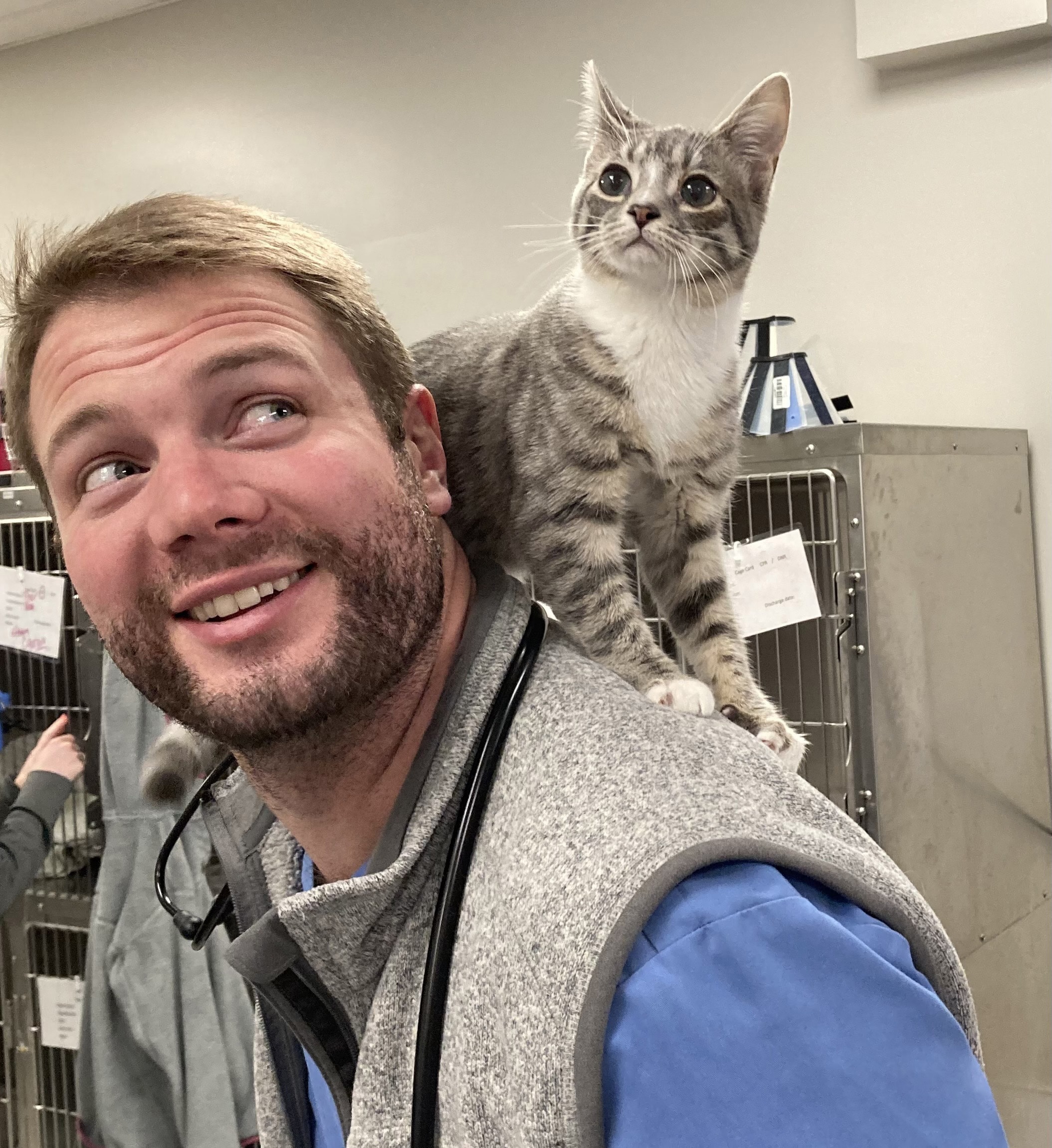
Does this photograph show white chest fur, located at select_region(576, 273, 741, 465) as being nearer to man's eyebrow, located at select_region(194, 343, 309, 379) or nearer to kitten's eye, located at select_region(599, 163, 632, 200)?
kitten's eye, located at select_region(599, 163, 632, 200)

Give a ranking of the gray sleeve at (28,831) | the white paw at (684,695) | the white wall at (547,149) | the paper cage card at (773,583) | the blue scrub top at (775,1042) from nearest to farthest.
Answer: the blue scrub top at (775,1042) → the white paw at (684,695) → the paper cage card at (773,583) → the gray sleeve at (28,831) → the white wall at (547,149)

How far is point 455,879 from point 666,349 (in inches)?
26.8

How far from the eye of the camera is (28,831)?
1.99 metres

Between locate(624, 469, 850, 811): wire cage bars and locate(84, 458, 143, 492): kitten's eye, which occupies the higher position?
locate(84, 458, 143, 492): kitten's eye

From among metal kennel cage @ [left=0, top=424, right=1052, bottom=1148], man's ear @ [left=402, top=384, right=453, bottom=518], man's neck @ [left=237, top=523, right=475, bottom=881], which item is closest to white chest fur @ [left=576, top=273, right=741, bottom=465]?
man's ear @ [left=402, top=384, right=453, bottom=518]

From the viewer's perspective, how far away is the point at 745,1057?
0.52m

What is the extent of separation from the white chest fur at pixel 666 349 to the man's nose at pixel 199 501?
0.47 m


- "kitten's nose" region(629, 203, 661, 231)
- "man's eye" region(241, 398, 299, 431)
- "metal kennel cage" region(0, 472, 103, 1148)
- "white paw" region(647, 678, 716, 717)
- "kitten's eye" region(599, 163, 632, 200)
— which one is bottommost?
"metal kennel cage" region(0, 472, 103, 1148)

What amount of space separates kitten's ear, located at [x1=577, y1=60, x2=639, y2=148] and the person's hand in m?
1.46

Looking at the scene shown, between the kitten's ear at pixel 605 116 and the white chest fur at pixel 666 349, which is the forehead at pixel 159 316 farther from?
the kitten's ear at pixel 605 116

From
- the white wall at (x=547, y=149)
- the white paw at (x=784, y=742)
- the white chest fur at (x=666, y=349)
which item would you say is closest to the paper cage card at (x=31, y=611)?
the white wall at (x=547, y=149)

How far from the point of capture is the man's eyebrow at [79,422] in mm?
804

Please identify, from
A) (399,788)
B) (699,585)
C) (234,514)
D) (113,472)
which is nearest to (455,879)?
(399,788)

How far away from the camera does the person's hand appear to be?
2043mm
